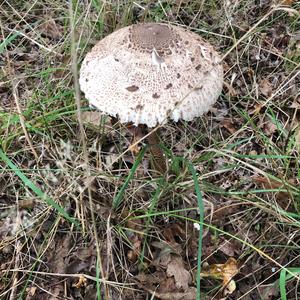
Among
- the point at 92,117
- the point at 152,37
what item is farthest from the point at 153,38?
the point at 92,117

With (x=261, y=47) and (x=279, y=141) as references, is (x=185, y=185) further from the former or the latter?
(x=261, y=47)

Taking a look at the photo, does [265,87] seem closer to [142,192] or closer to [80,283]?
[142,192]

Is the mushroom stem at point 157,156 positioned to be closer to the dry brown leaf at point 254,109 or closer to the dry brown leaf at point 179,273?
the dry brown leaf at point 179,273

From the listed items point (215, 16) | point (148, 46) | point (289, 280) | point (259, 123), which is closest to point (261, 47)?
point (215, 16)

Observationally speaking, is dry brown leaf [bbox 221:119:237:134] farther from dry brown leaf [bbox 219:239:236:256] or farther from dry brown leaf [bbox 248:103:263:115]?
dry brown leaf [bbox 219:239:236:256]

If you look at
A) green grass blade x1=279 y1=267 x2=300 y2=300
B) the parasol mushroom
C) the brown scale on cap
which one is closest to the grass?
green grass blade x1=279 y1=267 x2=300 y2=300

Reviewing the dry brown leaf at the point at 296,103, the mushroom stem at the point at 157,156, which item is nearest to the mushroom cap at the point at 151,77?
the mushroom stem at the point at 157,156
